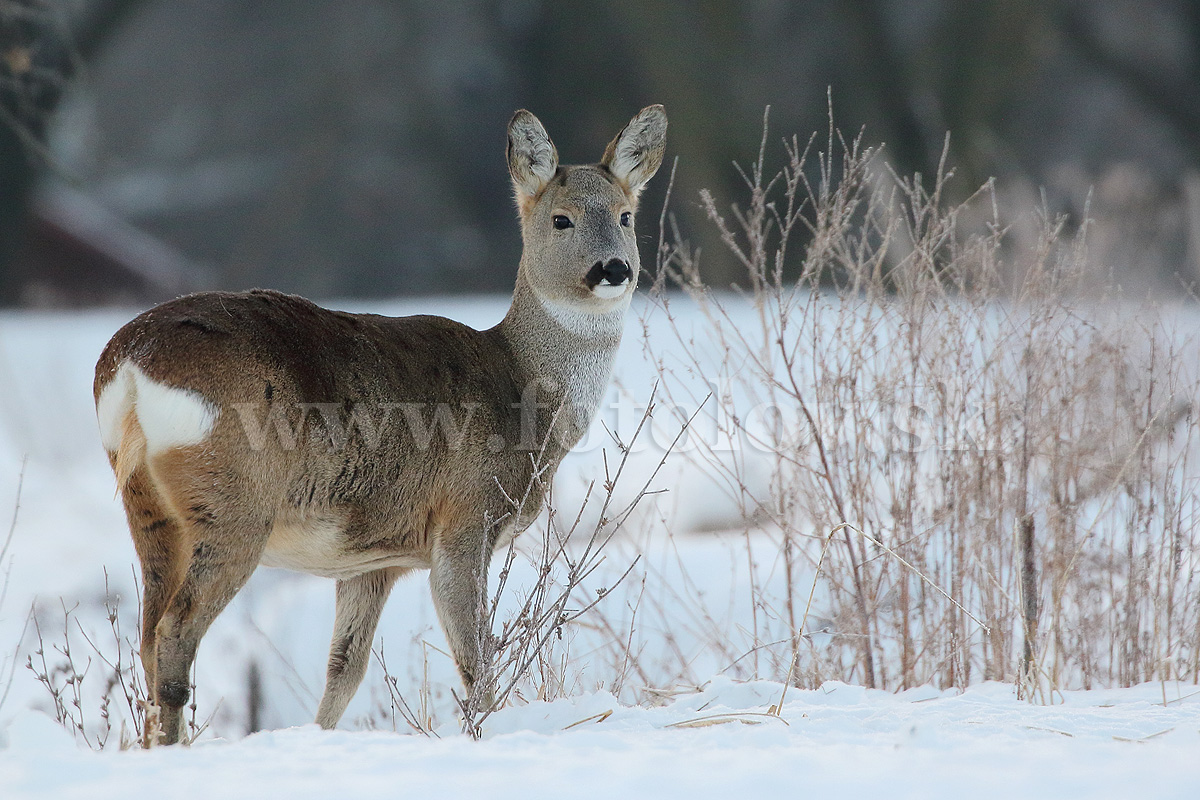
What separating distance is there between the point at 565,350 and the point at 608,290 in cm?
35

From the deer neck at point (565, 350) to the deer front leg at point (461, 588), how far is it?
0.70m

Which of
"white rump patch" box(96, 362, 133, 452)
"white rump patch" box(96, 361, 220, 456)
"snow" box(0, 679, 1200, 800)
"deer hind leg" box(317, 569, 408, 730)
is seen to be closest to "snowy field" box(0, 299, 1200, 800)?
"snow" box(0, 679, 1200, 800)

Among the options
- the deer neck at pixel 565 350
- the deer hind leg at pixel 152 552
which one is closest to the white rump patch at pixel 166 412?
the deer hind leg at pixel 152 552

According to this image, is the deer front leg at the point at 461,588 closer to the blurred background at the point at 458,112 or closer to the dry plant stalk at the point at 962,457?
the dry plant stalk at the point at 962,457

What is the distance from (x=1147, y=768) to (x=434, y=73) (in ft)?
64.4

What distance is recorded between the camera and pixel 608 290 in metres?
4.62

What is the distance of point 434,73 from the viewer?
20922 millimetres

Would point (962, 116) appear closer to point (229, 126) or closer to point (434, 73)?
point (434, 73)

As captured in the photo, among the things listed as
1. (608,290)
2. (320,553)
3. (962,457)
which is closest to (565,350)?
(608,290)

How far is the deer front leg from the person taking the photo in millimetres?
4160

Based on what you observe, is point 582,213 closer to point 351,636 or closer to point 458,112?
point 351,636

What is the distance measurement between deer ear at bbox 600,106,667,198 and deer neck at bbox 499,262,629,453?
1.93ft

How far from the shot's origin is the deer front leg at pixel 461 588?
4.16 m

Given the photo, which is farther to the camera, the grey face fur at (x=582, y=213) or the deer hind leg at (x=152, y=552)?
the grey face fur at (x=582, y=213)
